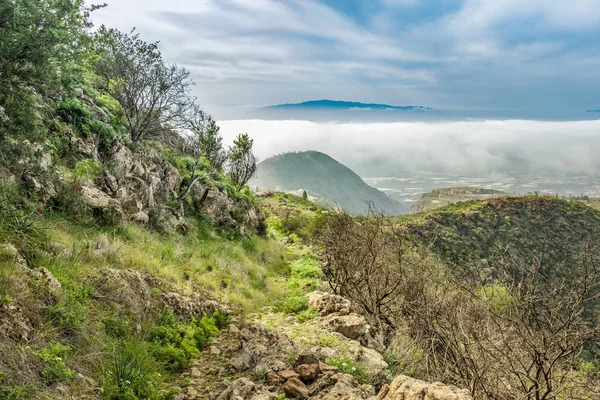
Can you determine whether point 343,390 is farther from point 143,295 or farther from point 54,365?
point 143,295

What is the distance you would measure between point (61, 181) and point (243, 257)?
24.8ft

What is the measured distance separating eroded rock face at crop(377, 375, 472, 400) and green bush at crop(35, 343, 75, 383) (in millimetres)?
3864

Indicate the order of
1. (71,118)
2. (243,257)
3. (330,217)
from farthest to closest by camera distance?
1. (330,217)
2. (243,257)
3. (71,118)

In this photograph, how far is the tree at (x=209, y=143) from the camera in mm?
20234

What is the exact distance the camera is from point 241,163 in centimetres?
2638

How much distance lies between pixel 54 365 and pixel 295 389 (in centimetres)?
311

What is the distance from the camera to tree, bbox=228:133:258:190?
26.2 metres

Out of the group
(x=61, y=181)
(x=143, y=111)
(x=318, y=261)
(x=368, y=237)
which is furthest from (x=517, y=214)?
(x=61, y=181)

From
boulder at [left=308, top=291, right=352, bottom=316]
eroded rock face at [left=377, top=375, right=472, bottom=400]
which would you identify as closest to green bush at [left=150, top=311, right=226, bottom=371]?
boulder at [left=308, top=291, right=352, bottom=316]

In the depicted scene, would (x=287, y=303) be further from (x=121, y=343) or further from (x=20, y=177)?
(x=20, y=177)

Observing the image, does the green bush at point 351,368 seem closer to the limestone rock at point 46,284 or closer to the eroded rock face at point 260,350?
the eroded rock face at point 260,350

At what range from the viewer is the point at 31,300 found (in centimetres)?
481

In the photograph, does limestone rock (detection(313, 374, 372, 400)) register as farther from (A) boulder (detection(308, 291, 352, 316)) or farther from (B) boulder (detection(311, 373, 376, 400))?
(A) boulder (detection(308, 291, 352, 316))

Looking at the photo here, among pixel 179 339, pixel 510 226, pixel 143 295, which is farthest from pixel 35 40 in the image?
pixel 510 226
